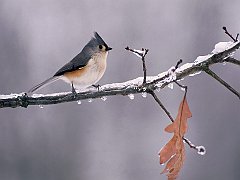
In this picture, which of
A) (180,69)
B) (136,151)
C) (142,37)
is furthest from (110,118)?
(180,69)

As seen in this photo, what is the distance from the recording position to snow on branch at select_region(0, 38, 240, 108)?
127 centimetres

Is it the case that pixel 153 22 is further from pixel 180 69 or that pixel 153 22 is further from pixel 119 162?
pixel 180 69

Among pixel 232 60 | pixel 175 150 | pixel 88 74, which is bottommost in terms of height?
pixel 175 150

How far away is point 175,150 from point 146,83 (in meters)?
0.17

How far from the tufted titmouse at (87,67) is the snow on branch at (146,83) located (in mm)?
653

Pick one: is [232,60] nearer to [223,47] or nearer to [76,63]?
[223,47]

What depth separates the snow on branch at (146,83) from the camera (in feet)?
4.17

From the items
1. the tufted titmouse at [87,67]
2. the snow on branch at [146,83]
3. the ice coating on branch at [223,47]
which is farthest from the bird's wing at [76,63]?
the ice coating on branch at [223,47]

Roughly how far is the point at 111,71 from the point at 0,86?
7.77 ft

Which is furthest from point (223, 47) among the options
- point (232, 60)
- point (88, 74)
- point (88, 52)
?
point (88, 52)

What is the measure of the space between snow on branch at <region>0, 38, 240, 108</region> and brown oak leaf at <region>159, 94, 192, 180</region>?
7cm

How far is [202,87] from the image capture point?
46.3 feet

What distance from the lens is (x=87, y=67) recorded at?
7.53 feet

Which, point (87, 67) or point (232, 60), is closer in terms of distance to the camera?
point (232, 60)
